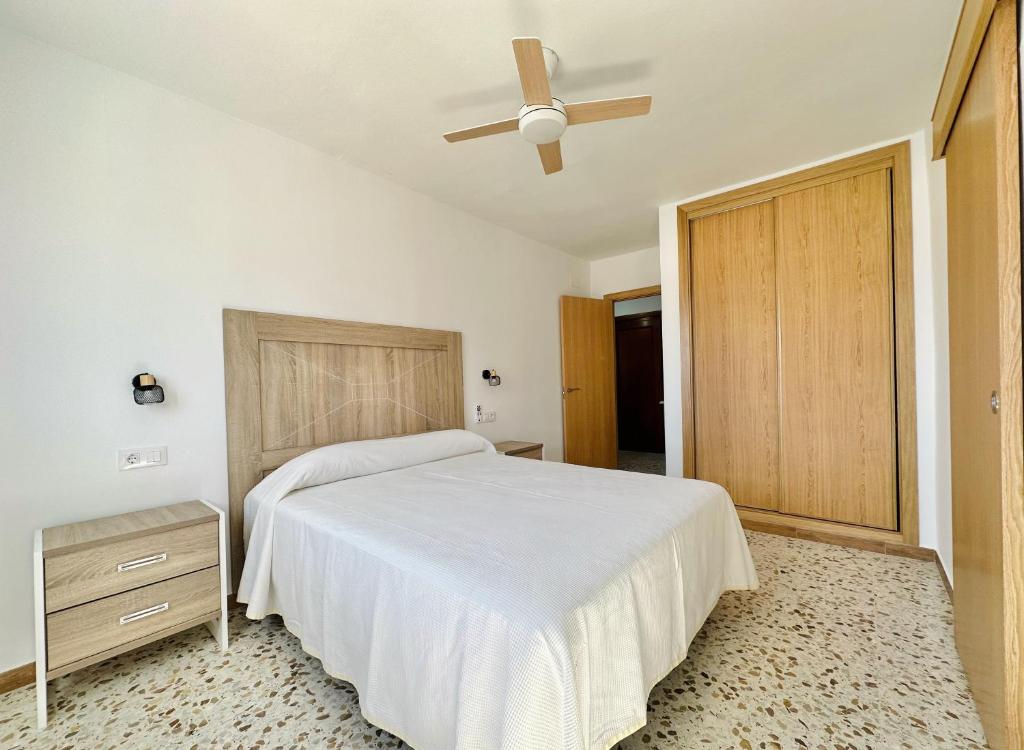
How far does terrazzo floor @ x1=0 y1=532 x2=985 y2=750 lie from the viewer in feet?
4.44

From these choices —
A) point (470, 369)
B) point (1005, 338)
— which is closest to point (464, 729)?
point (1005, 338)

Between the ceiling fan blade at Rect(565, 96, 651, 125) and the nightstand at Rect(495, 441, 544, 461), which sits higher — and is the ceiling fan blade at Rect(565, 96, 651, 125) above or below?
above

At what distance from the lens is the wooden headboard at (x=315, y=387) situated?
7.28 feet

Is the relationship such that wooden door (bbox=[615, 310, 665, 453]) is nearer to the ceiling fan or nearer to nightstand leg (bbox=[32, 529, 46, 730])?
the ceiling fan

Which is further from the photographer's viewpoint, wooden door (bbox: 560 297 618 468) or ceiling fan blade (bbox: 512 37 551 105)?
wooden door (bbox: 560 297 618 468)

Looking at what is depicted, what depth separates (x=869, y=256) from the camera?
2.79 metres

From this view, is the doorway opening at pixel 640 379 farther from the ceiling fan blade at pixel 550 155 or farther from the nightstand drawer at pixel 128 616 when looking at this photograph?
the nightstand drawer at pixel 128 616

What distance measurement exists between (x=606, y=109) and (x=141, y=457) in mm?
2526

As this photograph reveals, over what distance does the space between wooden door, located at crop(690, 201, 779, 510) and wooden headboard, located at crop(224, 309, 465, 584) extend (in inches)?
81.3

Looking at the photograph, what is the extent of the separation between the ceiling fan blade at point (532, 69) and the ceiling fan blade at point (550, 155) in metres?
0.27

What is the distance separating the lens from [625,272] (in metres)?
4.89

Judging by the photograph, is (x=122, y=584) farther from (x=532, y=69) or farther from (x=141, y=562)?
(x=532, y=69)

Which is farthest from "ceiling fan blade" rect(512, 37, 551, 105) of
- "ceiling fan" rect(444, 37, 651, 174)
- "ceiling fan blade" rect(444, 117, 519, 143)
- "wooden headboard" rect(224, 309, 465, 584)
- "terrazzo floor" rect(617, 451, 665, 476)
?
"terrazzo floor" rect(617, 451, 665, 476)

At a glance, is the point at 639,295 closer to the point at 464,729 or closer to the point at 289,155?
the point at 289,155
